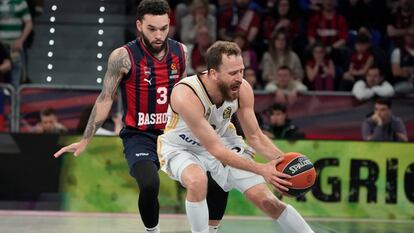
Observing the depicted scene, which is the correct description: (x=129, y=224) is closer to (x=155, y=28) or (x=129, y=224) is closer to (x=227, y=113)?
(x=155, y=28)

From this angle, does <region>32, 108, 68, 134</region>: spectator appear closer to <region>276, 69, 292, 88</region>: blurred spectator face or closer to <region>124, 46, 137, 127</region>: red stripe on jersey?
<region>276, 69, 292, 88</region>: blurred spectator face

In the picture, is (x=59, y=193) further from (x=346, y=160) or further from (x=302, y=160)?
(x=302, y=160)

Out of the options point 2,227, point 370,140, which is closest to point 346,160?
point 370,140

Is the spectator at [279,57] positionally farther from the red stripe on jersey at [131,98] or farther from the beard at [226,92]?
the beard at [226,92]

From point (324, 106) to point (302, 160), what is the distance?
520 centimetres

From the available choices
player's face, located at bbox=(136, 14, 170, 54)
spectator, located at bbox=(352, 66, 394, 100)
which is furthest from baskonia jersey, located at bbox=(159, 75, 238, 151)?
spectator, located at bbox=(352, 66, 394, 100)

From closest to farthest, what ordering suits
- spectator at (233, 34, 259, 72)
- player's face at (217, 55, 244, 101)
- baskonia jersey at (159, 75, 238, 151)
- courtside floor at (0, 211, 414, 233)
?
player's face at (217, 55, 244, 101) → baskonia jersey at (159, 75, 238, 151) → courtside floor at (0, 211, 414, 233) → spectator at (233, 34, 259, 72)

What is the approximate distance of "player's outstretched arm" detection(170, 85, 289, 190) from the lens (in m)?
6.89

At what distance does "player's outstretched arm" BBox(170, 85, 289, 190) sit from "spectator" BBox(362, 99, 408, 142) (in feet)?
16.1

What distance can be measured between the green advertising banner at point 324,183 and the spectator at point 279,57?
1793 millimetres

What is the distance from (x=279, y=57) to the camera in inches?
527

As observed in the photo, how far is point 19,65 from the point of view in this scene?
13.5 m

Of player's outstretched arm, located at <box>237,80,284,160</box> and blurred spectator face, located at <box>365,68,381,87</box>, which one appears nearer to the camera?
player's outstretched arm, located at <box>237,80,284,160</box>

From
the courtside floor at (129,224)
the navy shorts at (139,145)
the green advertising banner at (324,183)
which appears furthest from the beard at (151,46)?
the green advertising banner at (324,183)
